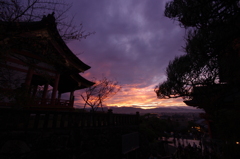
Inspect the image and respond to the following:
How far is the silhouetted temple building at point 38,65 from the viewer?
4.36 m

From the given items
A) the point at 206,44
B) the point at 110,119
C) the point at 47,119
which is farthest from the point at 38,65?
the point at 206,44

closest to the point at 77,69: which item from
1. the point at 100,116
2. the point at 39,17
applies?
the point at 100,116

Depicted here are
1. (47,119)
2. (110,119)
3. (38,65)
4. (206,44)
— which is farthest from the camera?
(38,65)

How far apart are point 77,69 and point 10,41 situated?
5.59 m

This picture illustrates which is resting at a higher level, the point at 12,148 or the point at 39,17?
the point at 39,17

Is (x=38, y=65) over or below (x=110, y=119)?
over

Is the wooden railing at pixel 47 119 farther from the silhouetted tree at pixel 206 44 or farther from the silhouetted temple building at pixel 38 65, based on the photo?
the silhouetted tree at pixel 206 44

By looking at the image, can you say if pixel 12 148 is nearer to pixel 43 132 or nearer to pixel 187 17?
pixel 43 132

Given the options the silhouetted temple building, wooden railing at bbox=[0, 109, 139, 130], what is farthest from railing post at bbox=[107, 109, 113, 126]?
the silhouetted temple building

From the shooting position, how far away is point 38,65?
838 centimetres

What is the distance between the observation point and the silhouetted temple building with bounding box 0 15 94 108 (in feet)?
14.3

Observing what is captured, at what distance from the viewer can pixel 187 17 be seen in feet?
15.8

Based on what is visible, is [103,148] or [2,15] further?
[103,148]

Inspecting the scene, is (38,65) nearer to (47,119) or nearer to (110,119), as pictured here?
(47,119)
